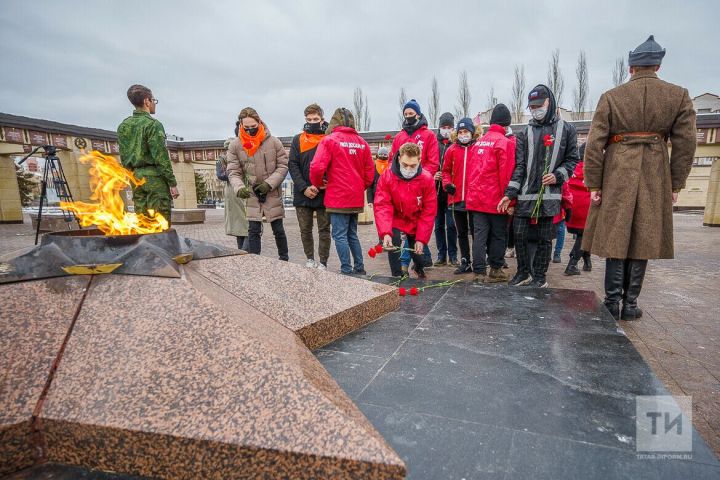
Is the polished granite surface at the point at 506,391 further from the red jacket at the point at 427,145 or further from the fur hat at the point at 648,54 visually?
the red jacket at the point at 427,145

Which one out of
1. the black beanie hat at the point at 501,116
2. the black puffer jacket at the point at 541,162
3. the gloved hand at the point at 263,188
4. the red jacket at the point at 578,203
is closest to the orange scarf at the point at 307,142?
the gloved hand at the point at 263,188

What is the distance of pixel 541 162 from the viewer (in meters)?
3.63

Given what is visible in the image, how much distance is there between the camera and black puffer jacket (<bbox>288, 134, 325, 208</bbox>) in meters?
4.45

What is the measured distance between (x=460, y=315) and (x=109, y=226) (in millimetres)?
2254

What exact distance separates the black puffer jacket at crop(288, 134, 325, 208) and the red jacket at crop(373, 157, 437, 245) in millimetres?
896

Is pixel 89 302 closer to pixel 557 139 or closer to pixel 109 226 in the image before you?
pixel 109 226

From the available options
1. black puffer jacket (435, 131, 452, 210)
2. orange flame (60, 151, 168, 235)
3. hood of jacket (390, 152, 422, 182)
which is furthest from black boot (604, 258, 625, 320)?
orange flame (60, 151, 168, 235)

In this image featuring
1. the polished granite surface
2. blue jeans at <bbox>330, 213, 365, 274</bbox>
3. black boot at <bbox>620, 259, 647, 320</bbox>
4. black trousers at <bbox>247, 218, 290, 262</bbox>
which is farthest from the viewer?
black trousers at <bbox>247, 218, 290, 262</bbox>

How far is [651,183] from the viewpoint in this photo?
2803 millimetres

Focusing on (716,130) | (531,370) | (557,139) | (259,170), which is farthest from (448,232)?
(716,130)

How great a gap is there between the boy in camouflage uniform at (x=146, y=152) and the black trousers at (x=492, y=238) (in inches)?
128

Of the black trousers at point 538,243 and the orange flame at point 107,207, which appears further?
the black trousers at point 538,243

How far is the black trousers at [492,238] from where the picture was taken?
3.95 meters

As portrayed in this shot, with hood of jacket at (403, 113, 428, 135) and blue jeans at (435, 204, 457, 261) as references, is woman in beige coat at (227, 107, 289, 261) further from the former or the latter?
blue jeans at (435, 204, 457, 261)
